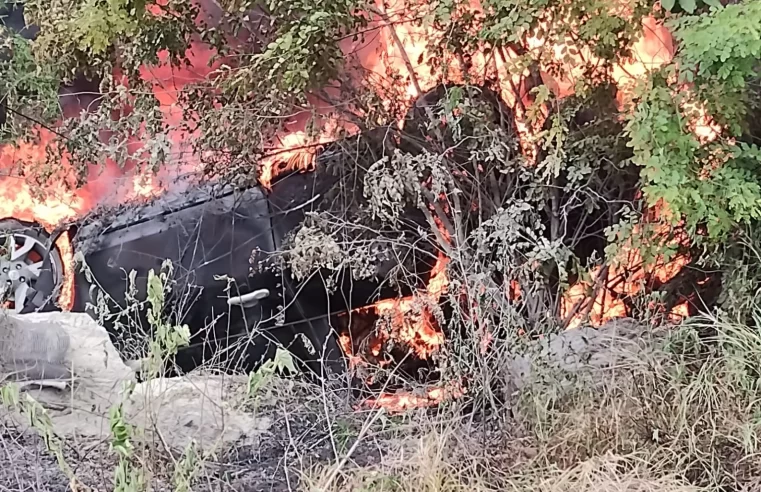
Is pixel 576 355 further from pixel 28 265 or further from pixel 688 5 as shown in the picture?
pixel 28 265

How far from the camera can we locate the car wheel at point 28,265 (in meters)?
6.46

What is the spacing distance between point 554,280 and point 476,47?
1.66 m

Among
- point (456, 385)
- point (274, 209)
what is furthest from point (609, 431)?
point (274, 209)

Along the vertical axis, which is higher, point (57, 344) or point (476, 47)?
point (476, 47)

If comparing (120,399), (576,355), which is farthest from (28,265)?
(576,355)

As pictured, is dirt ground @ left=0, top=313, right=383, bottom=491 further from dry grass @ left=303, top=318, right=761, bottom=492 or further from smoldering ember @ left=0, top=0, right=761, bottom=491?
dry grass @ left=303, top=318, right=761, bottom=492

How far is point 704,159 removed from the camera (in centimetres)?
399


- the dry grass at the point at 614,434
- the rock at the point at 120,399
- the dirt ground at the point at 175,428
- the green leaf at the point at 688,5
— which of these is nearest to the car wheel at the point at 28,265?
the dirt ground at the point at 175,428

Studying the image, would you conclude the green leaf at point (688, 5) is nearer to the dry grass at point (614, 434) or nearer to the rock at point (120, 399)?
the dry grass at point (614, 434)

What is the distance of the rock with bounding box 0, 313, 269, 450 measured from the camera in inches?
163

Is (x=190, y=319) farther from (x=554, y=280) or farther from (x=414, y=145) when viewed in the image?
(x=554, y=280)

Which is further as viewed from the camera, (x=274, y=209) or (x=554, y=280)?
(x=274, y=209)

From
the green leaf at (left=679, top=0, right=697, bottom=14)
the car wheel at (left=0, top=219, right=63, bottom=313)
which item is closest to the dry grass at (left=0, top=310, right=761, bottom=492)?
the green leaf at (left=679, top=0, right=697, bottom=14)

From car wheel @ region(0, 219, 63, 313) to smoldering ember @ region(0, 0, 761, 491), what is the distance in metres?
0.03
